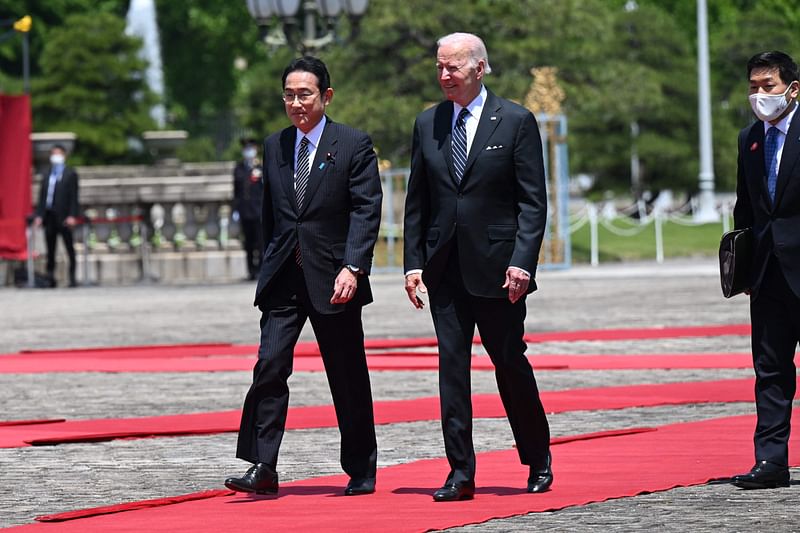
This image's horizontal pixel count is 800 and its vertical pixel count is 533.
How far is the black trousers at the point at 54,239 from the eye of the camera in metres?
28.1

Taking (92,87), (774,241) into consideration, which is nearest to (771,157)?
(774,241)

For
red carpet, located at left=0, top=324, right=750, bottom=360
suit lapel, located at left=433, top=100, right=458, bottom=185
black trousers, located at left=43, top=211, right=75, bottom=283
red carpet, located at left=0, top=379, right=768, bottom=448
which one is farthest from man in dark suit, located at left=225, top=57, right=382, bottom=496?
black trousers, located at left=43, top=211, right=75, bottom=283

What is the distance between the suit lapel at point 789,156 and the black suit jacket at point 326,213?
5.38ft

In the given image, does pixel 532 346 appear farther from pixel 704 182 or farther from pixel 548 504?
pixel 704 182

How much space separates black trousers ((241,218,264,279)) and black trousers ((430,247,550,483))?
773 inches

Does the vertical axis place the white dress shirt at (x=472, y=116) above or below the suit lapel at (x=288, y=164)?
above

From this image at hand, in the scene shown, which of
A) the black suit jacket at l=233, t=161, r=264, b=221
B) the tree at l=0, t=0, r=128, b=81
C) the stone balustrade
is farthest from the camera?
the tree at l=0, t=0, r=128, b=81

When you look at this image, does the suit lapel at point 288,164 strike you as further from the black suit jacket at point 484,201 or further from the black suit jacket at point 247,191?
the black suit jacket at point 247,191

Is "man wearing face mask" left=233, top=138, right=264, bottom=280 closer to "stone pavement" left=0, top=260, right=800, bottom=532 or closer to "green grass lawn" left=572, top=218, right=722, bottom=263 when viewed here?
"stone pavement" left=0, top=260, right=800, bottom=532

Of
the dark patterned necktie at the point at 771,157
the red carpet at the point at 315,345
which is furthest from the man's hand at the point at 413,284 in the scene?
the red carpet at the point at 315,345

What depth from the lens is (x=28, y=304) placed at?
24.1 m

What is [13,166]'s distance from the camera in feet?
90.5

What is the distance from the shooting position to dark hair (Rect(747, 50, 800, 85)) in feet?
26.2

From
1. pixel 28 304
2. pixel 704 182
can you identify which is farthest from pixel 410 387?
pixel 704 182
